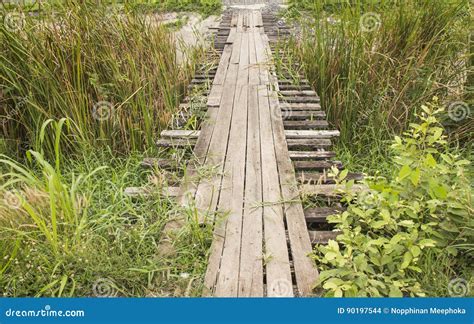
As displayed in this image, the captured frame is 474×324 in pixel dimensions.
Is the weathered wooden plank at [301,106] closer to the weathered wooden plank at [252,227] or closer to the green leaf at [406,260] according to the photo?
the weathered wooden plank at [252,227]

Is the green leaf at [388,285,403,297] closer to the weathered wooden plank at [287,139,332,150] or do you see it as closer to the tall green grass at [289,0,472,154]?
the weathered wooden plank at [287,139,332,150]

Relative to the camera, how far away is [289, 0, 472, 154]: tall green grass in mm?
3906

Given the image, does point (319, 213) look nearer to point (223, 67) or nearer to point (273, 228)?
point (273, 228)

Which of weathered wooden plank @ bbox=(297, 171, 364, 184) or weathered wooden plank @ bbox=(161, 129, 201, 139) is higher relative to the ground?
weathered wooden plank @ bbox=(161, 129, 201, 139)

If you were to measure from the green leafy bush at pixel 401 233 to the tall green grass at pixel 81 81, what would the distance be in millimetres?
2059

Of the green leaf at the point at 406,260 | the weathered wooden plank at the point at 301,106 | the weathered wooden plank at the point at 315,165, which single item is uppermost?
the weathered wooden plank at the point at 301,106

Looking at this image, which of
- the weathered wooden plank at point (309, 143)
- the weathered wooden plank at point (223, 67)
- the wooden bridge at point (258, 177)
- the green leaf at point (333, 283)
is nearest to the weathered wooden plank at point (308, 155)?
the wooden bridge at point (258, 177)

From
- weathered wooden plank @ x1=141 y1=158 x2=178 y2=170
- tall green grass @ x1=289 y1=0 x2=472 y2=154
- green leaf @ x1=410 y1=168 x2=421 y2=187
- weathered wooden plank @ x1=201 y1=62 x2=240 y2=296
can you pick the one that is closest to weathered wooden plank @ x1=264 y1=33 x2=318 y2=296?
weathered wooden plank @ x1=201 y1=62 x2=240 y2=296

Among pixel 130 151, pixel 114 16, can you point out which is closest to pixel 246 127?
pixel 130 151

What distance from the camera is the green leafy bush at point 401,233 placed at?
2109 millimetres

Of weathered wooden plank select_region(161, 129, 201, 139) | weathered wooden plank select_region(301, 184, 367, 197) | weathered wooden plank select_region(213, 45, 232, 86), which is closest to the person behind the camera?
weathered wooden plank select_region(301, 184, 367, 197)

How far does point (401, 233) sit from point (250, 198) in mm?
917

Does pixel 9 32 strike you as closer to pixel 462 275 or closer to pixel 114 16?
pixel 114 16

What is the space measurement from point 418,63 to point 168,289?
3001mm
